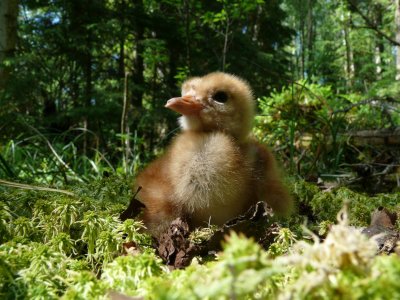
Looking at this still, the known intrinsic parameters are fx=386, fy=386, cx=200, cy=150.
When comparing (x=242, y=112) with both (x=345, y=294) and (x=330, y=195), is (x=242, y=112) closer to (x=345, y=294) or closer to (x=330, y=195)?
(x=330, y=195)

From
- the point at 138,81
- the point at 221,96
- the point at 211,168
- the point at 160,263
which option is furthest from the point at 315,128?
the point at 138,81

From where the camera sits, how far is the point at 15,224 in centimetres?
119

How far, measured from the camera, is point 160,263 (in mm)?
934

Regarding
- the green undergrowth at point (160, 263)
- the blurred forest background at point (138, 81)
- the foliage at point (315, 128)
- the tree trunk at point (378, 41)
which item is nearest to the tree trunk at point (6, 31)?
the blurred forest background at point (138, 81)

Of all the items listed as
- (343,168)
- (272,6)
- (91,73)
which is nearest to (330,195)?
(343,168)

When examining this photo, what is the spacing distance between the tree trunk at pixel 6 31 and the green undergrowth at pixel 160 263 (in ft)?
15.4

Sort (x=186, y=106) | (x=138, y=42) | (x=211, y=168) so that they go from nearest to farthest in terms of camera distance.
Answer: (x=211, y=168)
(x=186, y=106)
(x=138, y=42)

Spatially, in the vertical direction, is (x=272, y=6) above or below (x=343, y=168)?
above

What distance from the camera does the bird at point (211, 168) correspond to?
1242mm

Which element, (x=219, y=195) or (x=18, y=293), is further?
(x=219, y=195)

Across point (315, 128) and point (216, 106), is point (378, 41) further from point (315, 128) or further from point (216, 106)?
point (216, 106)

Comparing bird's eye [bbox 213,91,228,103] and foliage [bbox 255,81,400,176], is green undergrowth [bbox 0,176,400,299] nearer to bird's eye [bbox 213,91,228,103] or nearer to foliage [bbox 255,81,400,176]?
bird's eye [bbox 213,91,228,103]

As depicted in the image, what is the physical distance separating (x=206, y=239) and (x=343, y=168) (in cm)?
258

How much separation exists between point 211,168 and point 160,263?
1.33ft
